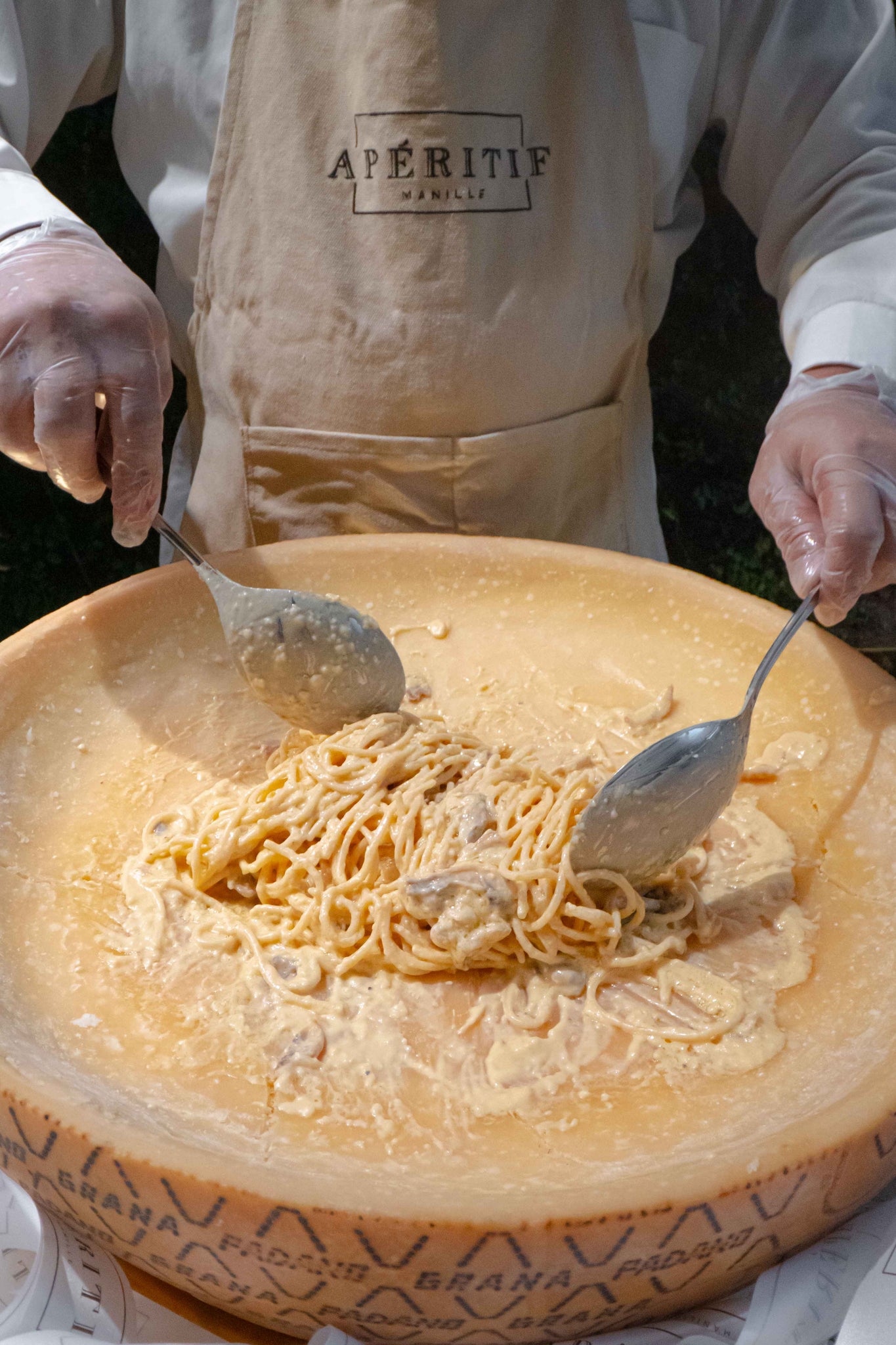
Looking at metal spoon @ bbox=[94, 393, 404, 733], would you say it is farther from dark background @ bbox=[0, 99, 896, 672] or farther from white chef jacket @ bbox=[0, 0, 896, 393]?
dark background @ bbox=[0, 99, 896, 672]

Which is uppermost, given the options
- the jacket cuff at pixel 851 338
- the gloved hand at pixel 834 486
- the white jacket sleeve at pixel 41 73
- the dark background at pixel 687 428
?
the white jacket sleeve at pixel 41 73

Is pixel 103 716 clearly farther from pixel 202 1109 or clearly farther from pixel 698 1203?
pixel 698 1203

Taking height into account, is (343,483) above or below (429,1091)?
above

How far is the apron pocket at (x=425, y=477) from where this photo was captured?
2291mm

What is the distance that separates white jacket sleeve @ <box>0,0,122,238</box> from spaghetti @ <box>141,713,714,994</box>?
1188 mm

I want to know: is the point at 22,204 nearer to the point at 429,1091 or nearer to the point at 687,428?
the point at 429,1091

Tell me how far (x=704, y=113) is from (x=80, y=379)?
164 centimetres

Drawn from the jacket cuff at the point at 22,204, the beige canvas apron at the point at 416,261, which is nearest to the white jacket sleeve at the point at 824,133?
the beige canvas apron at the point at 416,261

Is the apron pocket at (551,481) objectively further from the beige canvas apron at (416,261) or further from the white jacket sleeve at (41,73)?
the white jacket sleeve at (41,73)

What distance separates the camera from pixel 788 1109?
47.8 inches

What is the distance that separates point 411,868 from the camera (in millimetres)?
1581

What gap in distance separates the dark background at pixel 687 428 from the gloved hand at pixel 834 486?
4.46 ft

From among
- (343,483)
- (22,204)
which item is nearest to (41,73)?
(22,204)

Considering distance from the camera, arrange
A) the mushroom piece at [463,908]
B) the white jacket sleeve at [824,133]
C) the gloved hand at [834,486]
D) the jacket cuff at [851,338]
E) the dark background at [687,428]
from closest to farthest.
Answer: the mushroom piece at [463,908], the gloved hand at [834,486], the jacket cuff at [851,338], the white jacket sleeve at [824,133], the dark background at [687,428]
